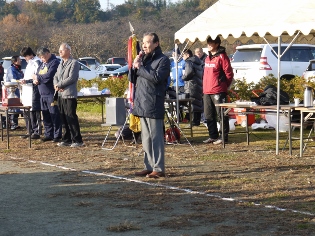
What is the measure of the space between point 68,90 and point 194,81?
4644mm

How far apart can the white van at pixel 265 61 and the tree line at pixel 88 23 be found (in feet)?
91.7

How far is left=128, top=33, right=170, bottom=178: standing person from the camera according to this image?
916cm

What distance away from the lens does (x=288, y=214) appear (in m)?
7.06

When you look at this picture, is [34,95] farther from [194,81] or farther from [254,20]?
[254,20]

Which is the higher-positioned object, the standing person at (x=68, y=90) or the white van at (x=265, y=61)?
the white van at (x=265, y=61)

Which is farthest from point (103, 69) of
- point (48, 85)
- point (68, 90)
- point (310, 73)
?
point (68, 90)

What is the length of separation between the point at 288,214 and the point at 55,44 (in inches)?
1790

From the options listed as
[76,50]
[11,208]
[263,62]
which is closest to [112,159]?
[11,208]

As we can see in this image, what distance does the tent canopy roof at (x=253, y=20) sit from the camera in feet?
34.3

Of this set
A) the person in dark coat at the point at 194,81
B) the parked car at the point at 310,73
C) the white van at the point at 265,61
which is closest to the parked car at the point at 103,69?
the white van at the point at 265,61

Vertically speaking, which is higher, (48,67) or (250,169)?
(48,67)

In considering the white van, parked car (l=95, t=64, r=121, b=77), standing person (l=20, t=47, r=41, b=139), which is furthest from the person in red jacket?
parked car (l=95, t=64, r=121, b=77)

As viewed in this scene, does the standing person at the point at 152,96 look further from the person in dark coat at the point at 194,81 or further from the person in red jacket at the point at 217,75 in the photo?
the person in dark coat at the point at 194,81

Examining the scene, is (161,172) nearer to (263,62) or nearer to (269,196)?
(269,196)
